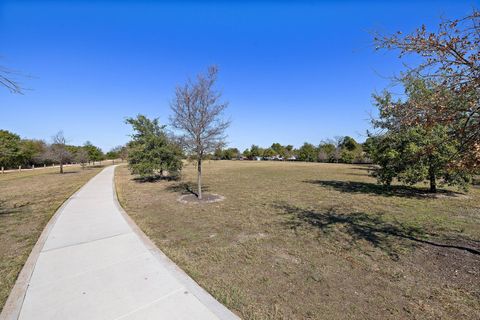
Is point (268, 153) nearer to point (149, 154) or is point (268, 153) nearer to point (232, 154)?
point (232, 154)

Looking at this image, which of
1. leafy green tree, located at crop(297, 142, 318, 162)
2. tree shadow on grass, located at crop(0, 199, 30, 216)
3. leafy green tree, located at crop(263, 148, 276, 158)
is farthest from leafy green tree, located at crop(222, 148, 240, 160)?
tree shadow on grass, located at crop(0, 199, 30, 216)

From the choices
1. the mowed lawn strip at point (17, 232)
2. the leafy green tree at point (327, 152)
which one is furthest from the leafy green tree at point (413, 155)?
the leafy green tree at point (327, 152)

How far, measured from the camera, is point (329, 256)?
425 centimetres

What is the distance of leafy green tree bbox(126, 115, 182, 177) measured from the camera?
1566 cm

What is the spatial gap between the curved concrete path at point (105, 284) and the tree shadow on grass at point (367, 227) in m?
3.70

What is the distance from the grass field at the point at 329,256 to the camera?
9.43 feet

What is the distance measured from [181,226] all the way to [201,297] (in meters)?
3.28

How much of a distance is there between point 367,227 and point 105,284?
6.19 meters

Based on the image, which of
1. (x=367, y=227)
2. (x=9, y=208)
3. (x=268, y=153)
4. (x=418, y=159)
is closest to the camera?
(x=367, y=227)

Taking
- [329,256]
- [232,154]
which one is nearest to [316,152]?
[232,154]

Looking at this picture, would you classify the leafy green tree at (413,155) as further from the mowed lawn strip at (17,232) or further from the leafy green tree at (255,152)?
the leafy green tree at (255,152)

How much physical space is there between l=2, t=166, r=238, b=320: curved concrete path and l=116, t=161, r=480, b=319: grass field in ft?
1.11

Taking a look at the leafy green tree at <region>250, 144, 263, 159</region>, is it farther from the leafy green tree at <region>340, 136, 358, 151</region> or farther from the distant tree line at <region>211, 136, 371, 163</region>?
the leafy green tree at <region>340, 136, 358, 151</region>

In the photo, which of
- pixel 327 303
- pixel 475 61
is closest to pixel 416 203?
pixel 475 61
